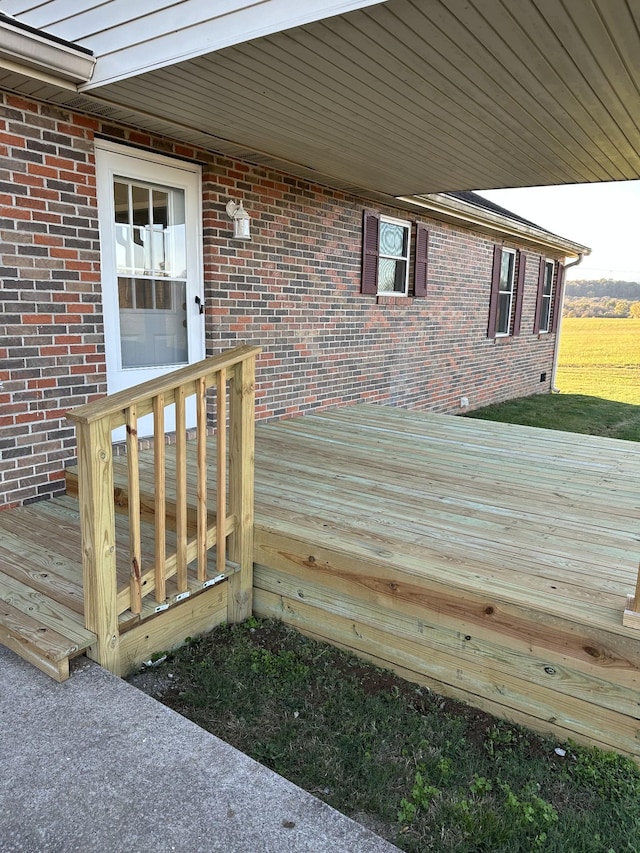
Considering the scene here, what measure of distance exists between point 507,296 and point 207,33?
809 centimetres

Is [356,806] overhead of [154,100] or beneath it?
beneath

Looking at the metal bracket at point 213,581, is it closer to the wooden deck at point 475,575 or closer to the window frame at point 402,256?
the wooden deck at point 475,575

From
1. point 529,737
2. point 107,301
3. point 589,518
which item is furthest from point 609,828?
point 107,301

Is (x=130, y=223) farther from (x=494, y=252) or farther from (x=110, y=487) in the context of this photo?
(x=494, y=252)

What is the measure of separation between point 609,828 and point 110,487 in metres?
1.79

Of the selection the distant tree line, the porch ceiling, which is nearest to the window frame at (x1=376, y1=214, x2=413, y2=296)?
the porch ceiling

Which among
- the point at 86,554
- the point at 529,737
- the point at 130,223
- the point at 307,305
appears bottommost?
the point at 529,737

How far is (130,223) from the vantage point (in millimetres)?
3789

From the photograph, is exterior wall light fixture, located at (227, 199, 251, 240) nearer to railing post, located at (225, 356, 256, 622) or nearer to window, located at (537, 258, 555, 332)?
railing post, located at (225, 356, 256, 622)

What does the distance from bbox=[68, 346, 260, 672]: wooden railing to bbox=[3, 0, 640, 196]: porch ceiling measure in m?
1.39

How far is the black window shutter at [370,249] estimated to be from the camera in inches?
239

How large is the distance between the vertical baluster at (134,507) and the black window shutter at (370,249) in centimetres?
452

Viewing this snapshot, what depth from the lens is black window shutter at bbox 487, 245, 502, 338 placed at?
8.93m

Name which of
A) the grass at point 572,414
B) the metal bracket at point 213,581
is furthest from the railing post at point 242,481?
the grass at point 572,414
